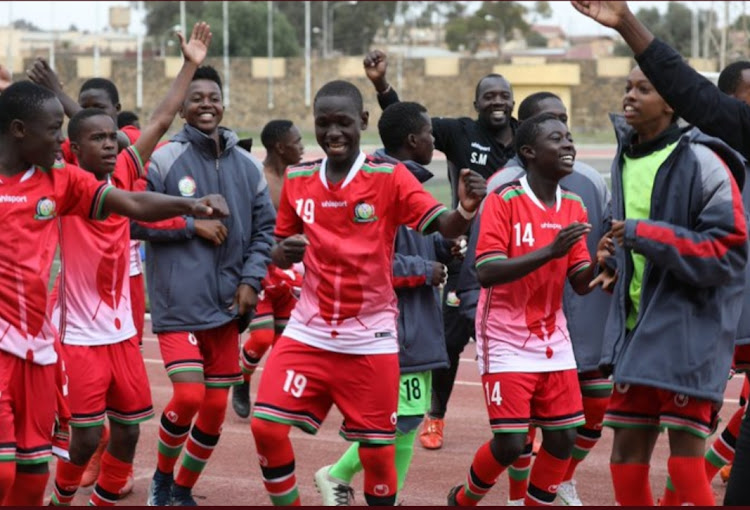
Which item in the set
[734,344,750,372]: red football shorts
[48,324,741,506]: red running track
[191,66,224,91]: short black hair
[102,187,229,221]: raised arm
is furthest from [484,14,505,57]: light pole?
[102,187,229,221]: raised arm

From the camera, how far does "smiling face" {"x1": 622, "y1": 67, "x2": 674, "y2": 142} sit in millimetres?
6098

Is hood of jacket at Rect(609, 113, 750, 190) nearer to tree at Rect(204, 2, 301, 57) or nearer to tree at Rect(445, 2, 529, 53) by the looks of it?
tree at Rect(204, 2, 301, 57)

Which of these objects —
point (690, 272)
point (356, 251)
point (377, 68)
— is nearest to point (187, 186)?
point (377, 68)

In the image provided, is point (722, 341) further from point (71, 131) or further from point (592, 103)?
point (592, 103)

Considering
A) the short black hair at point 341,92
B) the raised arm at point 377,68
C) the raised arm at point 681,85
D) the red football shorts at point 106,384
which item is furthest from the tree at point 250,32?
the raised arm at point 681,85

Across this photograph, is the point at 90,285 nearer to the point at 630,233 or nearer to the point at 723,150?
the point at 630,233

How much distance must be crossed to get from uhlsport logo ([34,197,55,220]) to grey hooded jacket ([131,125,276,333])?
152cm

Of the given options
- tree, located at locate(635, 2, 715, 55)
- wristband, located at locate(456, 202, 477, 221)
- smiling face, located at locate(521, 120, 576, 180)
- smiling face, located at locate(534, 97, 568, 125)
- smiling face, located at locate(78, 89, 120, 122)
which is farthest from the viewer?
tree, located at locate(635, 2, 715, 55)

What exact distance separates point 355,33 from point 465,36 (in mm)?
9686

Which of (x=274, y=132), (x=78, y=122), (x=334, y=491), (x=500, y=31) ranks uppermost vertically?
(x=500, y=31)

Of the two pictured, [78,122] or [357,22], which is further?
[357,22]

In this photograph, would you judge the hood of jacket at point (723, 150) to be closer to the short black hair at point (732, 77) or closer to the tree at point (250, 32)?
the short black hair at point (732, 77)

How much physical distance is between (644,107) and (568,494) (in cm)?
247

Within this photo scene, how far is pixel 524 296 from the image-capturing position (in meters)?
6.34
